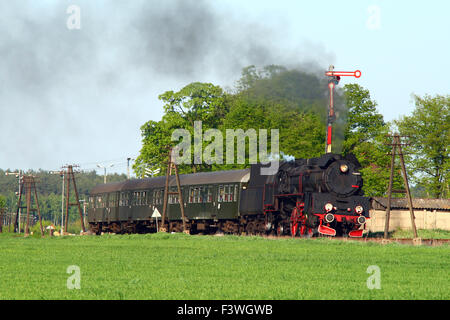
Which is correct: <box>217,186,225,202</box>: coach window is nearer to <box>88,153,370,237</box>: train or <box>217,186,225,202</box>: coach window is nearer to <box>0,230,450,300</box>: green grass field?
<box>88,153,370,237</box>: train

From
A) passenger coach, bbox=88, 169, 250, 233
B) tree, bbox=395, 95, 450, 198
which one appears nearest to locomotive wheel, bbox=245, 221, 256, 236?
passenger coach, bbox=88, 169, 250, 233

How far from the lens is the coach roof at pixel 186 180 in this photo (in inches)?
1762

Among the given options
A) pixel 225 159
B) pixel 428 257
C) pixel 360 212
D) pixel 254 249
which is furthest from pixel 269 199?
pixel 225 159

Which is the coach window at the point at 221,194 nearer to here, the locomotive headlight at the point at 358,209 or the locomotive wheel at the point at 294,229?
the locomotive wheel at the point at 294,229

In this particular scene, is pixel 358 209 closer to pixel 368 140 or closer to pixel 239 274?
pixel 239 274

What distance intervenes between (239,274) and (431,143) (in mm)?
48893

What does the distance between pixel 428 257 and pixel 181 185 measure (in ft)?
96.4

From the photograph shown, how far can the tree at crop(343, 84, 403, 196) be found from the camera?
61366mm

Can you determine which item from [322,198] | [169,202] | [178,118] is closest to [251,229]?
[322,198]

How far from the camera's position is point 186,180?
52.0 m

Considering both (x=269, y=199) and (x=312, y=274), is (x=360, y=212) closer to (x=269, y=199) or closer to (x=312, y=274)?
(x=269, y=199)

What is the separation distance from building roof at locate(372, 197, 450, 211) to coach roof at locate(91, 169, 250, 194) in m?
14.9

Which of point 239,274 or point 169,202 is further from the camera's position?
point 169,202

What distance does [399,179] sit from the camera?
62219mm
